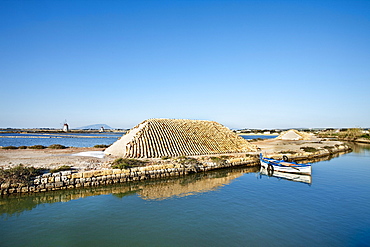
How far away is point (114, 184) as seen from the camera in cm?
1224

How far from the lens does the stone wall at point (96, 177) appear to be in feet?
33.9

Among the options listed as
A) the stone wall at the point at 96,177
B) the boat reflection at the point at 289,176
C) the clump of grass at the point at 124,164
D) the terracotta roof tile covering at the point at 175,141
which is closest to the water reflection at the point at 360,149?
the terracotta roof tile covering at the point at 175,141

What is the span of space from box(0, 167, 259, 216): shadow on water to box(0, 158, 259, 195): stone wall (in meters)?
0.28

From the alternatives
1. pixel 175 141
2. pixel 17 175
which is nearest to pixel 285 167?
pixel 175 141

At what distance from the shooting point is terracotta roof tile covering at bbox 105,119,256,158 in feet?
61.5

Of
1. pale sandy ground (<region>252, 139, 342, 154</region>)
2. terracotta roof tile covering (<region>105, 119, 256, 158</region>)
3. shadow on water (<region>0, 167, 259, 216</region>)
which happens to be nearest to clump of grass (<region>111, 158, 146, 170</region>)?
shadow on water (<region>0, 167, 259, 216</region>)

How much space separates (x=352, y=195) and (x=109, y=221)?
11.2m

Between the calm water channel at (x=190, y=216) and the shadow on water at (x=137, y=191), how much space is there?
0.14 feet

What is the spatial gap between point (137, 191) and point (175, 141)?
10.0 metres

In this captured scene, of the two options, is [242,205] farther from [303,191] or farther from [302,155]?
[302,155]

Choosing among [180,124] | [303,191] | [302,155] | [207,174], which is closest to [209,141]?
[180,124]

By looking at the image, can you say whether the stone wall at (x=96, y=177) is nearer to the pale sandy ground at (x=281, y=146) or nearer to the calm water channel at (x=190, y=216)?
the calm water channel at (x=190, y=216)

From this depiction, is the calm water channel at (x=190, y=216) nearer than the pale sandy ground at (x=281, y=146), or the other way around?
the calm water channel at (x=190, y=216)

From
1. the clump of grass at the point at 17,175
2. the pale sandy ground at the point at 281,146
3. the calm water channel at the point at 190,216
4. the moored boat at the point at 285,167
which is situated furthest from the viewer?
the pale sandy ground at the point at 281,146
